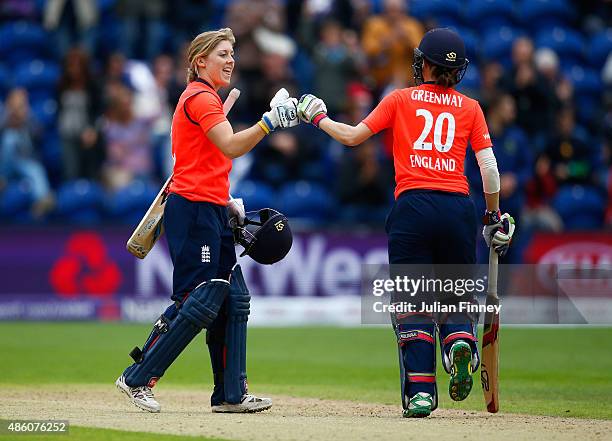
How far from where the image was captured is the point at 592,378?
427 inches

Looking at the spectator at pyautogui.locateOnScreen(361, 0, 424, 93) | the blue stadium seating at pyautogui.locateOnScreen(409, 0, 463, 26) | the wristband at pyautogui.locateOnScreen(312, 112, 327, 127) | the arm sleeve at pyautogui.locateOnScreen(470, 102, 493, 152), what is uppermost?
the blue stadium seating at pyautogui.locateOnScreen(409, 0, 463, 26)

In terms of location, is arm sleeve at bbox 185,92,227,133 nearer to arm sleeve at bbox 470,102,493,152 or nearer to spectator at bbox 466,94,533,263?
arm sleeve at bbox 470,102,493,152

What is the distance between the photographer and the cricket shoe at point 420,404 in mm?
7570

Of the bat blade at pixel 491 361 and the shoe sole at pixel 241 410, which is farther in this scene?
the bat blade at pixel 491 361

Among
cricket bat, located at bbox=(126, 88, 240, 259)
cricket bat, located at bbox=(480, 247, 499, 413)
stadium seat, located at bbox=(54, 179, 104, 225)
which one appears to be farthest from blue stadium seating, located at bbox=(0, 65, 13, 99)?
cricket bat, located at bbox=(480, 247, 499, 413)

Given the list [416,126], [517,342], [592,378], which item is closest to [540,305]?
[517,342]

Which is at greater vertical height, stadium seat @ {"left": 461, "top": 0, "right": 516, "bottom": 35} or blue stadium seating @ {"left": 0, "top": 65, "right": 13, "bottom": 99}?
stadium seat @ {"left": 461, "top": 0, "right": 516, "bottom": 35}

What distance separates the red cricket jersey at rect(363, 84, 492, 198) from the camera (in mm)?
7672

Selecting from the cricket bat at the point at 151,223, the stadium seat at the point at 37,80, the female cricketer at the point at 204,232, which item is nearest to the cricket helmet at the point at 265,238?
the female cricketer at the point at 204,232

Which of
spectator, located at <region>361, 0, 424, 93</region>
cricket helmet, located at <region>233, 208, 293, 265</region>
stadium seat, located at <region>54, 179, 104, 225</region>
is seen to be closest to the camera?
cricket helmet, located at <region>233, 208, 293, 265</region>

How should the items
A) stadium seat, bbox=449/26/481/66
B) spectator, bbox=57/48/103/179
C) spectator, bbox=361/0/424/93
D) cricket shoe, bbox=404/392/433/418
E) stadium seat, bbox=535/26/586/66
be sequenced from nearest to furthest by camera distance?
cricket shoe, bbox=404/392/433/418, spectator, bbox=57/48/103/179, spectator, bbox=361/0/424/93, stadium seat, bbox=449/26/481/66, stadium seat, bbox=535/26/586/66

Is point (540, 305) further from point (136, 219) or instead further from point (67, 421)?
point (67, 421)

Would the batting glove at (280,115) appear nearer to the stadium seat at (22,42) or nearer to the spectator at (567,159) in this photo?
the spectator at (567,159)

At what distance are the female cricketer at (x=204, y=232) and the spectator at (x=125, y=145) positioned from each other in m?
9.33
